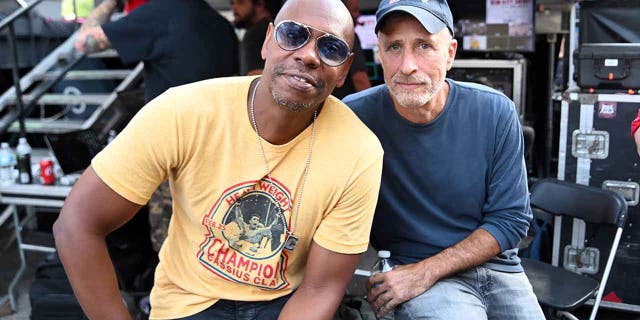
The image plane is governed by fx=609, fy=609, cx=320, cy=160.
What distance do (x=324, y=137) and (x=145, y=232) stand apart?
2.57 meters

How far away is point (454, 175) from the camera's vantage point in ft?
7.30

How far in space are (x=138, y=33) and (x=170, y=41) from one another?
0.61 feet

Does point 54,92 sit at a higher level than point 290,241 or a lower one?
lower

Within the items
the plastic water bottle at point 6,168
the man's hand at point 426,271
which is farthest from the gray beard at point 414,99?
the plastic water bottle at point 6,168

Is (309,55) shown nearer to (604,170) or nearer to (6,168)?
(604,170)

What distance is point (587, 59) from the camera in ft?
11.5

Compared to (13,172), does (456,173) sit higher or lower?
higher

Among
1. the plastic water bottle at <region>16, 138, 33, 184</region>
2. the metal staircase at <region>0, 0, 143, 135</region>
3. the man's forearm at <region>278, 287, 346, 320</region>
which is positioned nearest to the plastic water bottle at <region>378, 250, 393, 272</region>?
the man's forearm at <region>278, 287, 346, 320</region>

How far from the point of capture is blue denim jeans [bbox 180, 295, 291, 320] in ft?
6.62

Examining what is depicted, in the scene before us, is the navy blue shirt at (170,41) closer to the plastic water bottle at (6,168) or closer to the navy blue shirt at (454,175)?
the plastic water bottle at (6,168)

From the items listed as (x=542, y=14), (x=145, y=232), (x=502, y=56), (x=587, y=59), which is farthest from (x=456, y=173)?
(x=542, y=14)

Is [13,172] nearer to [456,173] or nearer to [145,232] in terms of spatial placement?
[145,232]

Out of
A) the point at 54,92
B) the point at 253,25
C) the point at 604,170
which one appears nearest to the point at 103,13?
the point at 253,25

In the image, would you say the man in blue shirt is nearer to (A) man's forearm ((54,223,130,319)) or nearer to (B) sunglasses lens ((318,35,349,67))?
(B) sunglasses lens ((318,35,349,67))
